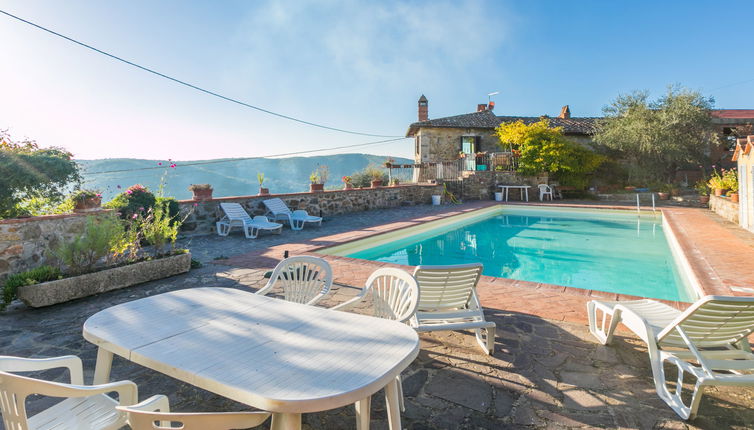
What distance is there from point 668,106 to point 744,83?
11532mm

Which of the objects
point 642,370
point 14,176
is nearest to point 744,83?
point 642,370

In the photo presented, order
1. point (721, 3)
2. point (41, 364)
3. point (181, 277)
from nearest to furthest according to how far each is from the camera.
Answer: point (41, 364), point (181, 277), point (721, 3)

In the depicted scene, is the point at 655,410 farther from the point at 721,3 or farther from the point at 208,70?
the point at 721,3

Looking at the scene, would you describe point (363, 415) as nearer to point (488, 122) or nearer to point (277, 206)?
point (277, 206)

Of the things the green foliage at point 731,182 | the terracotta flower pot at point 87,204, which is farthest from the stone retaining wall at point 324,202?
the green foliage at point 731,182

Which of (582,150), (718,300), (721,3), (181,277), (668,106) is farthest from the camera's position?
(582,150)

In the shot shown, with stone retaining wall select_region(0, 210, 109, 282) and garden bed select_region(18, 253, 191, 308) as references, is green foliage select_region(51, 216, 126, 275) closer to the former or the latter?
garden bed select_region(18, 253, 191, 308)

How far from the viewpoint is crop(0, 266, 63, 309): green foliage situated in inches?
151

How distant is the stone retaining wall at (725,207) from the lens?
9086 mm

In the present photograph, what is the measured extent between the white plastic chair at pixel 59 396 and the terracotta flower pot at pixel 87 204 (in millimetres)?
5171

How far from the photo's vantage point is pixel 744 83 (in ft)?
69.4

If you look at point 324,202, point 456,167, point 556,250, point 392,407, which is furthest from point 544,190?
point 392,407

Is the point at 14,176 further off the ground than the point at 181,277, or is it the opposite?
the point at 14,176

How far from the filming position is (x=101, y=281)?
4.37 metres
